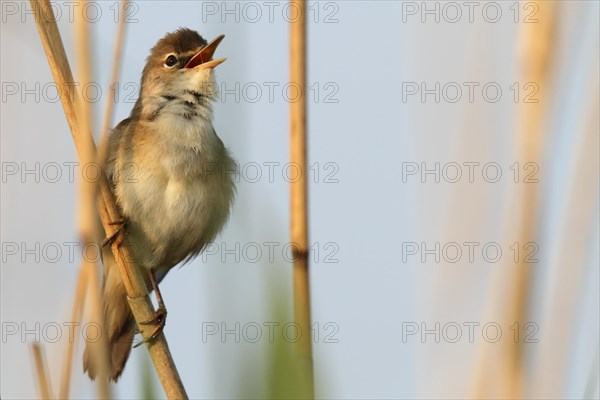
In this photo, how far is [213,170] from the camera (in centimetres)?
408

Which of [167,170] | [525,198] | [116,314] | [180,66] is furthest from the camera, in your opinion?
[180,66]

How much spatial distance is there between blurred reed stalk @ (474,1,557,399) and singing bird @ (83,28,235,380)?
219 centimetres

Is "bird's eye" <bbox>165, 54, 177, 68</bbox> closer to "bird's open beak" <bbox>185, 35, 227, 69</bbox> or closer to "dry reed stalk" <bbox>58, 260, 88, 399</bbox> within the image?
"bird's open beak" <bbox>185, 35, 227, 69</bbox>

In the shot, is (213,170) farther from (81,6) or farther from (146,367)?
(146,367)

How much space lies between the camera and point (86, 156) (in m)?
2.11

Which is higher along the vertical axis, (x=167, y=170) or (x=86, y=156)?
(x=86, y=156)

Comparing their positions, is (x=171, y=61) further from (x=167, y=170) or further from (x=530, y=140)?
(x=530, y=140)

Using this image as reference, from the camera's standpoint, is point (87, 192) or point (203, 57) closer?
point (87, 192)

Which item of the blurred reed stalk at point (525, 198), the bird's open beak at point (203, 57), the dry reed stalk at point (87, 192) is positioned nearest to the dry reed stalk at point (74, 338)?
the dry reed stalk at point (87, 192)

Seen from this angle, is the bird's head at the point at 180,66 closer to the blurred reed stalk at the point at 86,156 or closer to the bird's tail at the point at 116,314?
the bird's tail at the point at 116,314

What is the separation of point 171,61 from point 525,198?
9.23 ft

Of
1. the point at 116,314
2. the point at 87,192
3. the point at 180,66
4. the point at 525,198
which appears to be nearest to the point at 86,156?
the point at 87,192

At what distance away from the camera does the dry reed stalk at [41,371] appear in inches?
73.0

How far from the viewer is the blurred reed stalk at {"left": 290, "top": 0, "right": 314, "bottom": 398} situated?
1864 millimetres
